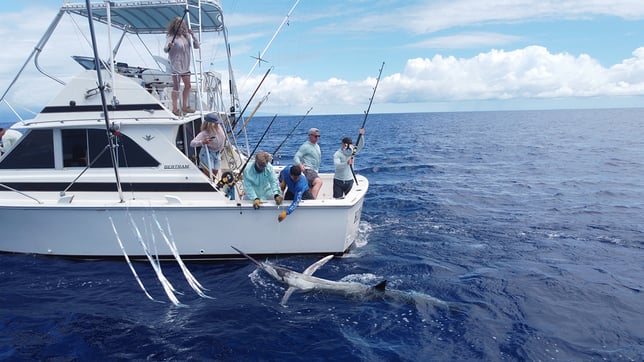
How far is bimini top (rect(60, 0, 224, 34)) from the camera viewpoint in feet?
26.0

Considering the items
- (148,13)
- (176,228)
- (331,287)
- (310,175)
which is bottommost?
(331,287)

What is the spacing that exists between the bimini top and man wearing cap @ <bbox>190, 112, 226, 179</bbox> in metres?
1.95

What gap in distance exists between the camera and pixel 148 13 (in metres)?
8.64

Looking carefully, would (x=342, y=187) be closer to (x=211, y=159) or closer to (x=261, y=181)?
(x=261, y=181)

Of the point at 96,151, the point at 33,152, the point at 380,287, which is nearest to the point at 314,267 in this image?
the point at 380,287

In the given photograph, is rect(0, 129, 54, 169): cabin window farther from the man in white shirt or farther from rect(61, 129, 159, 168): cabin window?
the man in white shirt

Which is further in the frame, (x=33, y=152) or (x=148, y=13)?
(x=148, y=13)

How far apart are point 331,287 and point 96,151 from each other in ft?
15.8

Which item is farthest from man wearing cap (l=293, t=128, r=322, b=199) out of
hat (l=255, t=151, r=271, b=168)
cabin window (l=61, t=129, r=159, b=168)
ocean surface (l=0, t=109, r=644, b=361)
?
cabin window (l=61, t=129, r=159, b=168)

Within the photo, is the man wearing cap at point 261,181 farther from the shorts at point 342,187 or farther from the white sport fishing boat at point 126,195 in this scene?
the shorts at point 342,187

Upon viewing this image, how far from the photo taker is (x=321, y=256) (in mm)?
7703

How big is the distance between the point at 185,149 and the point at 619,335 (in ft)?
25.0

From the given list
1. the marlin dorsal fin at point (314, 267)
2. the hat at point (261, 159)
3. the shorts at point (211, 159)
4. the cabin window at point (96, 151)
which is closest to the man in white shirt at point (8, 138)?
the cabin window at point (96, 151)

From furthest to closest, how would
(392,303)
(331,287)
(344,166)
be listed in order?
(344,166) < (331,287) < (392,303)
